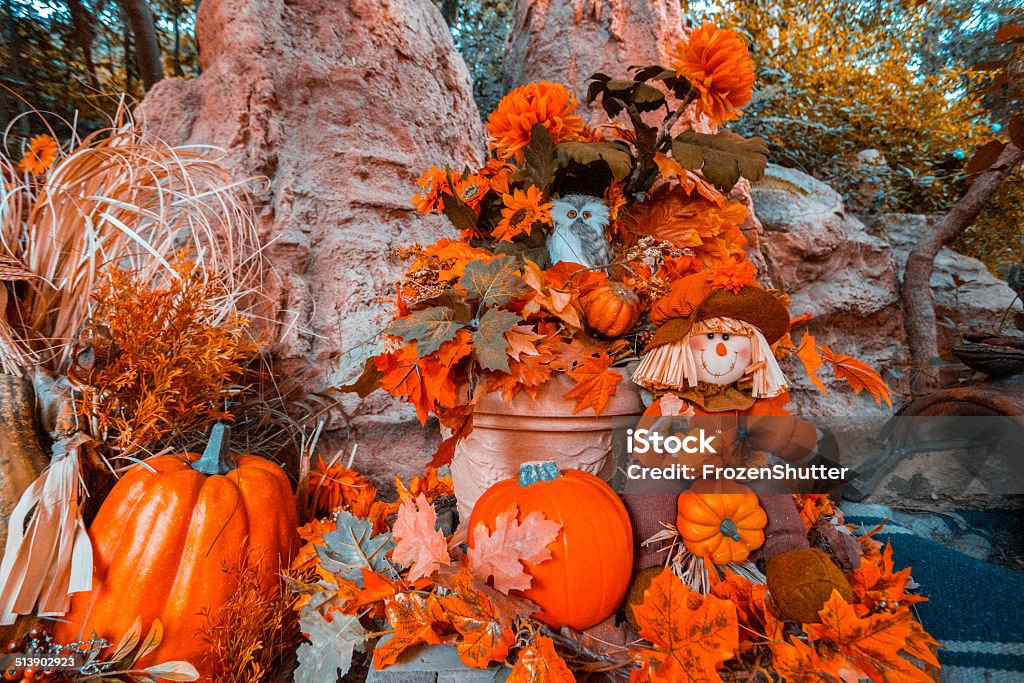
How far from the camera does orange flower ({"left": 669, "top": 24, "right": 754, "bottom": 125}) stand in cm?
81

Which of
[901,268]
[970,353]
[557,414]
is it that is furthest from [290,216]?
[901,268]

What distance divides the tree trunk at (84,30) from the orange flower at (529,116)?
125 cm

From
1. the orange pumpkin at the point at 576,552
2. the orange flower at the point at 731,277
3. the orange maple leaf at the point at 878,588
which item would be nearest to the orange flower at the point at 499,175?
the orange flower at the point at 731,277

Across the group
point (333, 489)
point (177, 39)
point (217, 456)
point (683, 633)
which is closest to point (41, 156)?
point (177, 39)

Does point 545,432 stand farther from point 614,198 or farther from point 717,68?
point 717,68

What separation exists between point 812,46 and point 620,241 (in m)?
2.13

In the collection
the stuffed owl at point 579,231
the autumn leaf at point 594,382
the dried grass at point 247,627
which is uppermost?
the stuffed owl at point 579,231

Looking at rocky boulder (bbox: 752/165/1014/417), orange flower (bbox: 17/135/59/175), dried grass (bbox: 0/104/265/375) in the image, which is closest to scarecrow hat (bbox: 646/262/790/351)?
dried grass (bbox: 0/104/265/375)

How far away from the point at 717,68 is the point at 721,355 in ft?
1.65

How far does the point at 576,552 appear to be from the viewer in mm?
646

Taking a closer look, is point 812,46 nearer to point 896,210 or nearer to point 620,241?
point 896,210

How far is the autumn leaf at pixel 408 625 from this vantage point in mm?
625

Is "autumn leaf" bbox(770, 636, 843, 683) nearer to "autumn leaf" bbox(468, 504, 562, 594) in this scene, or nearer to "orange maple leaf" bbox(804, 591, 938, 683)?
"orange maple leaf" bbox(804, 591, 938, 683)

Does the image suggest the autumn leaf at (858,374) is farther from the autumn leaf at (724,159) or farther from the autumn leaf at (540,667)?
the autumn leaf at (540,667)
